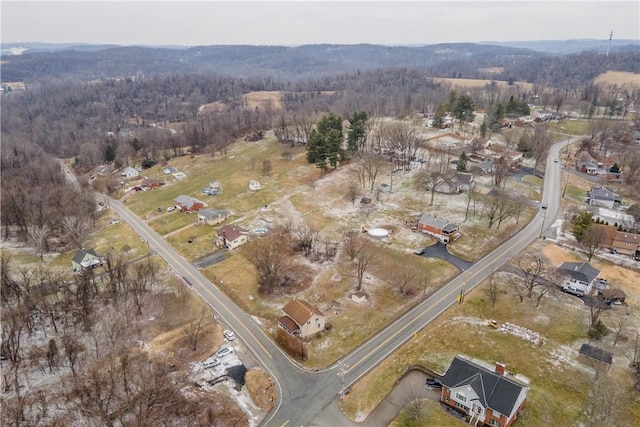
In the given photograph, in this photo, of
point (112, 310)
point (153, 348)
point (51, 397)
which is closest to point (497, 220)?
point (153, 348)

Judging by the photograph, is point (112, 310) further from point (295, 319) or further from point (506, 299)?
point (506, 299)

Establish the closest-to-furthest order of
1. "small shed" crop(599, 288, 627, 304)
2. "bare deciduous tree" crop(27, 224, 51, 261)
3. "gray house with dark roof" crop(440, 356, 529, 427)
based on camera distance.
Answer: "gray house with dark roof" crop(440, 356, 529, 427) → "small shed" crop(599, 288, 627, 304) → "bare deciduous tree" crop(27, 224, 51, 261)

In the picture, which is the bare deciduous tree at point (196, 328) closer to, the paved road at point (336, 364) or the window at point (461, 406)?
the paved road at point (336, 364)

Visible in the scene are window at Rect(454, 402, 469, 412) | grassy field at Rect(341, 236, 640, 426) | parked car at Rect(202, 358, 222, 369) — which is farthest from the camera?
parked car at Rect(202, 358, 222, 369)

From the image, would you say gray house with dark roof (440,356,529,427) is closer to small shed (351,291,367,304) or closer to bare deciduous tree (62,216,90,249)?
small shed (351,291,367,304)

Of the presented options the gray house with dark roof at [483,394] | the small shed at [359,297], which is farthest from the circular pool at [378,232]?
A: the gray house with dark roof at [483,394]

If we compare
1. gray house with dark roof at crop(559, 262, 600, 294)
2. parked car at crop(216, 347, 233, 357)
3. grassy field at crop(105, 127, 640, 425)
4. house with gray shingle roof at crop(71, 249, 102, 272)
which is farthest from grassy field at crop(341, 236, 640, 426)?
house with gray shingle roof at crop(71, 249, 102, 272)
